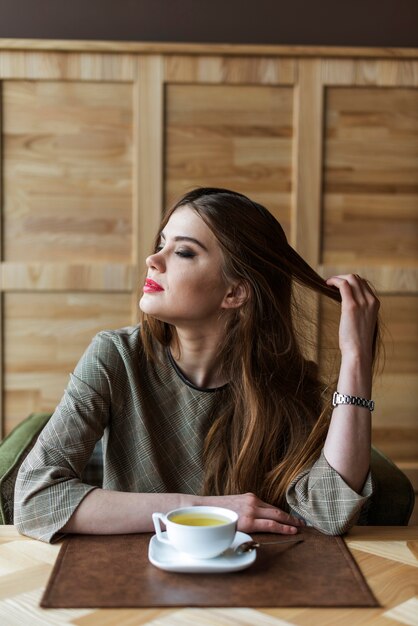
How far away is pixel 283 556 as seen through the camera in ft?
3.86

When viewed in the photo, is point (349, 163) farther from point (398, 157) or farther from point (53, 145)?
point (53, 145)

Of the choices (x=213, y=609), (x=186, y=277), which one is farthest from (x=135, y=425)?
(x=213, y=609)

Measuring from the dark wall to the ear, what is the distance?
77.3 inches

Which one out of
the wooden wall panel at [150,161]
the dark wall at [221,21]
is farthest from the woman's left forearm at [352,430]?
the dark wall at [221,21]

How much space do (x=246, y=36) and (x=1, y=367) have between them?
5.58ft

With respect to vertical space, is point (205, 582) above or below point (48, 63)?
below

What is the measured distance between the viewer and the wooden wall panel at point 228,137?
3.15 metres

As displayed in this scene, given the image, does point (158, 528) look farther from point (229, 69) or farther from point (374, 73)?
point (374, 73)

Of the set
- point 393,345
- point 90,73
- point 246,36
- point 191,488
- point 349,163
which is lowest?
point 191,488

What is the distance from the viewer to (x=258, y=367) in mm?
1712

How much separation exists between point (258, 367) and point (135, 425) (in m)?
0.29

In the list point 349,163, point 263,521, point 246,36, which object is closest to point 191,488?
point 263,521

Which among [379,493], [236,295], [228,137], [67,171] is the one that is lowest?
[379,493]

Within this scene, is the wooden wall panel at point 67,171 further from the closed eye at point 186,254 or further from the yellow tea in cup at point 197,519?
the yellow tea in cup at point 197,519
